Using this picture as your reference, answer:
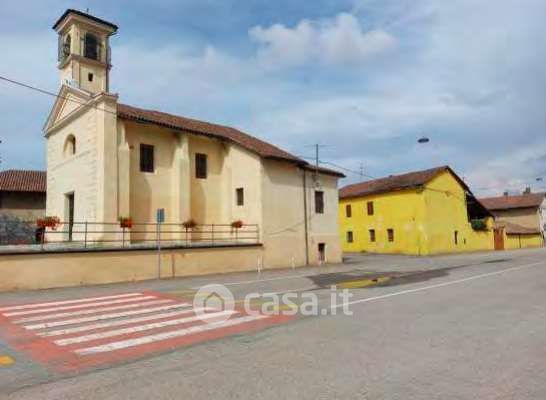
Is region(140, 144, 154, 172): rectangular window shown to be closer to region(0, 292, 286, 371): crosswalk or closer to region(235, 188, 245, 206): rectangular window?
region(235, 188, 245, 206): rectangular window

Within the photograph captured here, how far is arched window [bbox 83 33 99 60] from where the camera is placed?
25234mm

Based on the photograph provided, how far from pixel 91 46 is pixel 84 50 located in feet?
2.16

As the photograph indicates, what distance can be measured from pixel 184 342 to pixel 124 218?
1395cm

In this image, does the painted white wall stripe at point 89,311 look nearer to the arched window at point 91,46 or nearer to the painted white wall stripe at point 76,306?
the painted white wall stripe at point 76,306

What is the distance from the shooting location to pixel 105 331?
7.51 metres

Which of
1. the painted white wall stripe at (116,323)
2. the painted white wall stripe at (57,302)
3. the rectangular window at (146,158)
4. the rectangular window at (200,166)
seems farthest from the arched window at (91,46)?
the painted white wall stripe at (116,323)

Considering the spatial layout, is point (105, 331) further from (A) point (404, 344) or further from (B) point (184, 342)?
(A) point (404, 344)

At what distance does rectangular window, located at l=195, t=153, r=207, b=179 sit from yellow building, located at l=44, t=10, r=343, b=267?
0.06 meters

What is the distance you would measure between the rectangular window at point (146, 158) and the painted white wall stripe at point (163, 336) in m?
15.5

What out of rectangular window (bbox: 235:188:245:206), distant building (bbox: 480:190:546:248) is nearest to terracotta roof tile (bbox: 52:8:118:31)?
rectangular window (bbox: 235:188:245:206)

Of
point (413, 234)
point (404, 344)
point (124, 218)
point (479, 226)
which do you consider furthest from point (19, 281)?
point (479, 226)

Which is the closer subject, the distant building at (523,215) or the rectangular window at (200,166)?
the rectangular window at (200,166)

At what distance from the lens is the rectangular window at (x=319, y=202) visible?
26.4 m

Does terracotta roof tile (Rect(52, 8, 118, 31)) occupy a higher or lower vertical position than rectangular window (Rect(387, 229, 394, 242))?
higher
